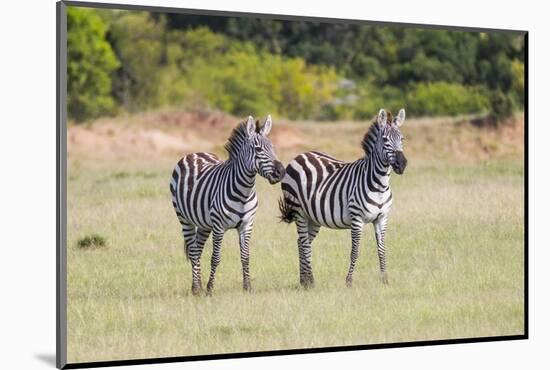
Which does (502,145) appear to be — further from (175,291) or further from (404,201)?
(175,291)

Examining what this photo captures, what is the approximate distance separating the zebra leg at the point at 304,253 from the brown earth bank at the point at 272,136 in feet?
11.9

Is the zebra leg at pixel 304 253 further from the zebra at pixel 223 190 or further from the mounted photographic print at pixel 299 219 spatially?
the zebra at pixel 223 190

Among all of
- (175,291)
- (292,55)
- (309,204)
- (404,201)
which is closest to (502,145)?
(404,201)

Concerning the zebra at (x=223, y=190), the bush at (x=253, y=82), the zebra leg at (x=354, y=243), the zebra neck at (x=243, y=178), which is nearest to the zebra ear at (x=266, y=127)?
the zebra at (x=223, y=190)

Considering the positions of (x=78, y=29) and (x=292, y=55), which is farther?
(x=292, y=55)

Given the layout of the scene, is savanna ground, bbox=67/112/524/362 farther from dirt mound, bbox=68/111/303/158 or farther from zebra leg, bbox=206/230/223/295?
dirt mound, bbox=68/111/303/158

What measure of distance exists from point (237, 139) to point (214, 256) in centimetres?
120

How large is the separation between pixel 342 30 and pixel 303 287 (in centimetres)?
1048

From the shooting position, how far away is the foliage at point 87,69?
17031mm

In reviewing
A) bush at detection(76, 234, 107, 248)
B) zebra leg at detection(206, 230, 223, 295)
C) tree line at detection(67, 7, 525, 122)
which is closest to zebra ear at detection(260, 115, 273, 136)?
zebra leg at detection(206, 230, 223, 295)

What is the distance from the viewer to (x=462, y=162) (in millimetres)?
15047

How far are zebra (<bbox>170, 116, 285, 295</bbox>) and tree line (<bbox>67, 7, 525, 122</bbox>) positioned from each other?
537cm

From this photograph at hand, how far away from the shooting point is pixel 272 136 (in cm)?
1734

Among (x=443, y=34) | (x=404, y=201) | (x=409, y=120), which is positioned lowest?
(x=404, y=201)
